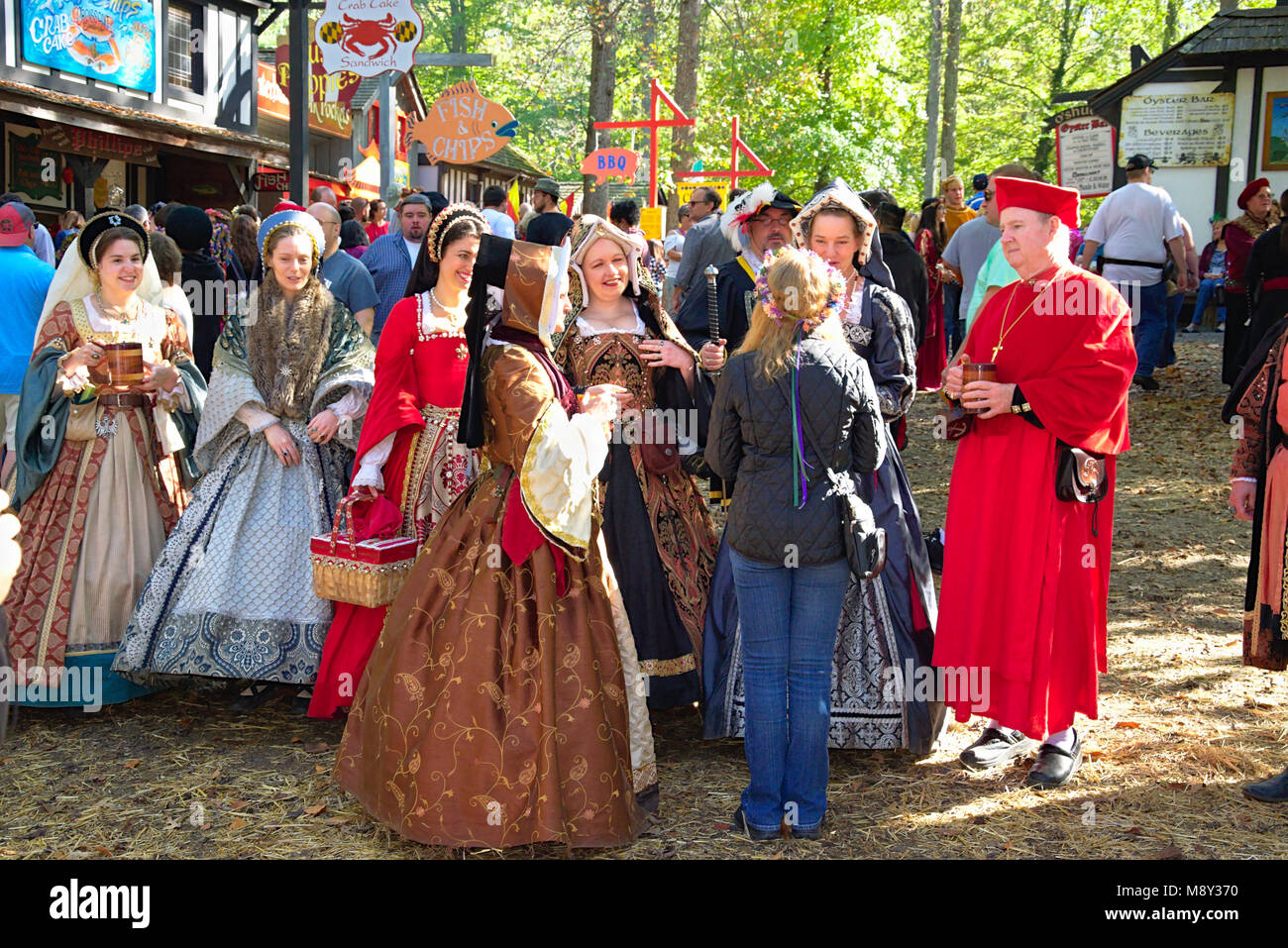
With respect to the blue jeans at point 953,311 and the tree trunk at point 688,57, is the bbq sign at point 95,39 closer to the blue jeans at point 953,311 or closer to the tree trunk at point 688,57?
the tree trunk at point 688,57

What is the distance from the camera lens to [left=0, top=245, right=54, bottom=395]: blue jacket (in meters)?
6.11

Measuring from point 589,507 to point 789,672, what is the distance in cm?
82

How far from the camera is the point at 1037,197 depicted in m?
3.92

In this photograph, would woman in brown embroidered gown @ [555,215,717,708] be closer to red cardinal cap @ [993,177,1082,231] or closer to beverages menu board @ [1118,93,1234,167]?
red cardinal cap @ [993,177,1082,231]

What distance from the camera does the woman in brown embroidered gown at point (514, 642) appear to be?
3.41m

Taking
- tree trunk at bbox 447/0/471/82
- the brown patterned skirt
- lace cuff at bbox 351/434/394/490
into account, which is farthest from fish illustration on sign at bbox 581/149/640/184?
tree trunk at bbox 447/0/471/82

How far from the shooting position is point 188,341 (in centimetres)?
528

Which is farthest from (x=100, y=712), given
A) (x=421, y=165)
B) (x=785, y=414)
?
(x=421, y=165)

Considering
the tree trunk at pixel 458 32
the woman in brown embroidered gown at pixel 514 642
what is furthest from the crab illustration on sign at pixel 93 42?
the tree trunk at pixel 458 32

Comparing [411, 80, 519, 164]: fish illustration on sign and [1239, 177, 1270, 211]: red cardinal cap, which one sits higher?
[411, 80, 519, 164]: fish illustration on sign

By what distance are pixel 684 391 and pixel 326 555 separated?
1.42 metres

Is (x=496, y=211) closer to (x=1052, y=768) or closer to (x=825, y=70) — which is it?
(x=1052, y=768)

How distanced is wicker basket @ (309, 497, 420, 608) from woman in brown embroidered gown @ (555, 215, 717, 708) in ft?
2.47

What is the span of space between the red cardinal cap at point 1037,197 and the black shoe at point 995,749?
1.80 metres
